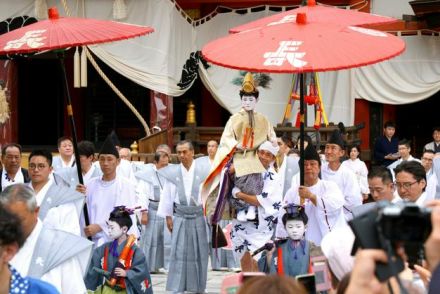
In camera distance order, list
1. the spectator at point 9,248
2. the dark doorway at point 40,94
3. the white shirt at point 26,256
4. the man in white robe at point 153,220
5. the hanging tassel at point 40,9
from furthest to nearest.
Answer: the dark doorway at point 40,94
the hanging tassel at point 40,9
the man in white robe at point 153,220
the white shirt at point 26,256
the spectator at point 9,248

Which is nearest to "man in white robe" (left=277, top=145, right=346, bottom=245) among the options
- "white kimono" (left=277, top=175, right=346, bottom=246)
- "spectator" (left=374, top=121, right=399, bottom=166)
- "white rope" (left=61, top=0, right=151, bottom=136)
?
"white kimono" (left=277, top=175, right=346, bottom=246)

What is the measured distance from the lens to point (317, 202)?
9.12 metres

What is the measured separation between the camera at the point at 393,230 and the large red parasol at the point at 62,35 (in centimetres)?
549

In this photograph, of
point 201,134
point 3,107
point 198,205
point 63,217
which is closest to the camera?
point 63,217

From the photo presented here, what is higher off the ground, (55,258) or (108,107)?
(108,107)

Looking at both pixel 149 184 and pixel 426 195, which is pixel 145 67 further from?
pixel 426 195

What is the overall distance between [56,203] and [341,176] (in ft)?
11.2

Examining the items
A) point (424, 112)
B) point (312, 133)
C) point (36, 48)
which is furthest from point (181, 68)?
point (36, 48)

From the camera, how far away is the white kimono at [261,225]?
10078 mm

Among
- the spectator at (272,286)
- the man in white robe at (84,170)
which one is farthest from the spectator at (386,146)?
the spectator at (272,286)

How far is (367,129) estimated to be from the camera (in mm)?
19375

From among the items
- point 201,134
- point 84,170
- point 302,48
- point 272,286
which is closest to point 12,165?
point 84,170

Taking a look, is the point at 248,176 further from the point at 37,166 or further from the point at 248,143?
the point at 37,166

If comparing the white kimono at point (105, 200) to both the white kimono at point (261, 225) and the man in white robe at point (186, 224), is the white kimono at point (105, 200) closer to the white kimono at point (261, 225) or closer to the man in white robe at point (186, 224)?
the white kimono at point (261, 225)
